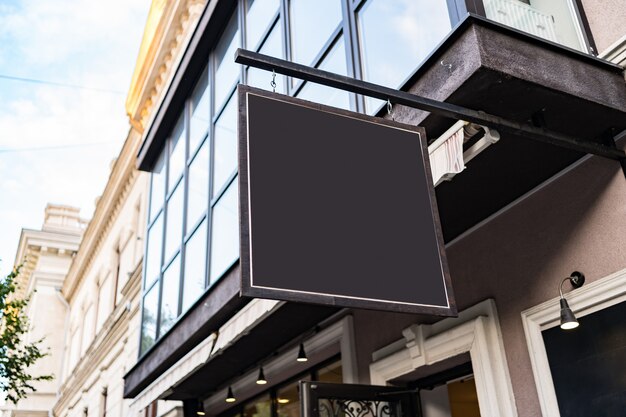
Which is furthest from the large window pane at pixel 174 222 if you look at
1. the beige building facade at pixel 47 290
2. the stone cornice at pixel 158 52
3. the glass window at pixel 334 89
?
the beige building facade at pixel 47 290

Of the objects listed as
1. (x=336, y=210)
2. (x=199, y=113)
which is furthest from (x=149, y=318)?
(x=336, y=210)

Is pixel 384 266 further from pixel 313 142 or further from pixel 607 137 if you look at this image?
pixel 607 137

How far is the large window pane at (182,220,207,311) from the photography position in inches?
375

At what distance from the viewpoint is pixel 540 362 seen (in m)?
5.42

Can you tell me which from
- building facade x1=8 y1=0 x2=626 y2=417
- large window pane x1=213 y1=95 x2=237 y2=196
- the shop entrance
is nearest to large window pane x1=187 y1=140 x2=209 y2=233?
building facade x1=8 y1=0 x2=626 y2=417

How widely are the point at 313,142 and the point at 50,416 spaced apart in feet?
101

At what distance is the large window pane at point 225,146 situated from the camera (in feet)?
29.9

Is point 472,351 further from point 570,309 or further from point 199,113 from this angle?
point 199,113

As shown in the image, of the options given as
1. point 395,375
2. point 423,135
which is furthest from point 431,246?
point 395,375

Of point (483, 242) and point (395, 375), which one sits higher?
point (483, 242)

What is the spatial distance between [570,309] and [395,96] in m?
2.15

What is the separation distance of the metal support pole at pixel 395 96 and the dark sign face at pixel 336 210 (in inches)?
8.2

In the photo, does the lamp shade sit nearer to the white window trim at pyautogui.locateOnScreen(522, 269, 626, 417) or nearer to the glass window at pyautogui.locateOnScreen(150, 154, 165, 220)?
the white window trim at pyautogui.locateOnScreen(522, 269, 626, 417)

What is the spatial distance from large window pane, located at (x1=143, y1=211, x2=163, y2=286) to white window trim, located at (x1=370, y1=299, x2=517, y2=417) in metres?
5.96
